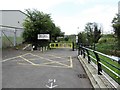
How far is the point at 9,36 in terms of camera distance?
3612 cm

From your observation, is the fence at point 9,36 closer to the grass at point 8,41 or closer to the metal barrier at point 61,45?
the grass at point 8,41

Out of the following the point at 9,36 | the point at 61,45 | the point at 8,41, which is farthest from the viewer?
the point at 61,45

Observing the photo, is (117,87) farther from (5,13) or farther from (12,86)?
(5,13)

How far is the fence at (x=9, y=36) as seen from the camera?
3352 centimetres

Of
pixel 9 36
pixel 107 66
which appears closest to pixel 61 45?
pixel 9 36

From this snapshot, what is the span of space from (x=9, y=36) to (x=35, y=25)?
14.1 ft

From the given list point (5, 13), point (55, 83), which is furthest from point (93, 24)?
point (55, 83)

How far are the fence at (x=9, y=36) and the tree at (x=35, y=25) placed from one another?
2.02 meters

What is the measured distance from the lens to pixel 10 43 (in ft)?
120

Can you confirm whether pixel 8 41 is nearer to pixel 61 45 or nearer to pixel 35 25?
pixel 35 25

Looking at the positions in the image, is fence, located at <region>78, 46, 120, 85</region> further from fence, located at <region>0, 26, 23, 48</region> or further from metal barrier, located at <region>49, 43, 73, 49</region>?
metal barrier, located at <region>49, 43, 73, 49</region>

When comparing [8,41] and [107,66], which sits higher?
[8,41]

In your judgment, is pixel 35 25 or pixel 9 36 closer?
pixel 35 25

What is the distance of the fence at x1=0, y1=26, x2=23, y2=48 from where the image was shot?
1320 inches
